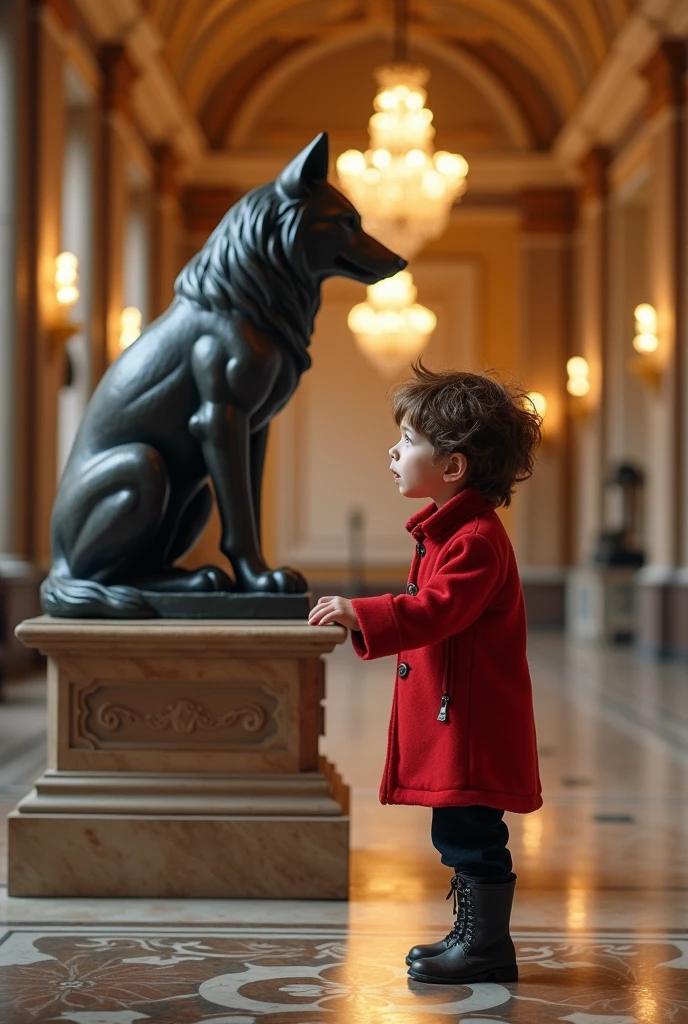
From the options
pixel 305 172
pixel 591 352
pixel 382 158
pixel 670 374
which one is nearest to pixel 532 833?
pixel 305 172

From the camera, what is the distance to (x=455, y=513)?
2998 millimetres

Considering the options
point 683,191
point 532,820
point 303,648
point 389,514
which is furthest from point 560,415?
point 303,648

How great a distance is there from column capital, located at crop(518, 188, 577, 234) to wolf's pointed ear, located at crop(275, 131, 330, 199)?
A: 1439 cm

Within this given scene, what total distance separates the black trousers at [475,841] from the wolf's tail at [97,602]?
1209 mm

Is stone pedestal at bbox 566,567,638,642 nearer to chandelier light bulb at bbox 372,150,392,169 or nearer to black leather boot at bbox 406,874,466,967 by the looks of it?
chandelier light bulb at bbox 372,150,392,169

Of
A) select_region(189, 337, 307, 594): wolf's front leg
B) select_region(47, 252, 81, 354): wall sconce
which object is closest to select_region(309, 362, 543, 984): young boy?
select_region(189, 337, 307, 594): wolf's front leg

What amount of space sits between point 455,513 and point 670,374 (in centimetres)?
1019

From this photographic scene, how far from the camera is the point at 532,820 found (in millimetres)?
4980

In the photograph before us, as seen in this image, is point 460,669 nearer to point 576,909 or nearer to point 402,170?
point 576,909

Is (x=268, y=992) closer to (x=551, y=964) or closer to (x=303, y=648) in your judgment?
(x=551, y=964)

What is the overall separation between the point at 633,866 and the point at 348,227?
7.04 ft

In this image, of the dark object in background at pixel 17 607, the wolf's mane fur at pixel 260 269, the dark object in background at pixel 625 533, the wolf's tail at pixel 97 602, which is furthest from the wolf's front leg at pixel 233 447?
the dark object in background at pixel 625 533

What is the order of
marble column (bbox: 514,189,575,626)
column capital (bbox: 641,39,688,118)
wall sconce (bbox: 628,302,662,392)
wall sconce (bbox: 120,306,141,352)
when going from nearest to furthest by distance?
column capital (bbox: 641,39,688,118) → wall sconce (bbox: 628,302,662,392) → wall sconce (bbox: 120,306,141,352) → marble column (bbox: 514,189,575,626)

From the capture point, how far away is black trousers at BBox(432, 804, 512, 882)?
9.59 feet
